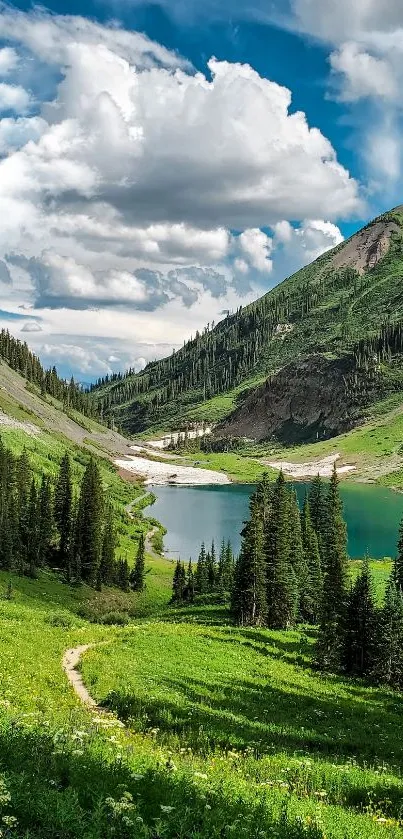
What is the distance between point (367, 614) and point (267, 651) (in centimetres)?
774

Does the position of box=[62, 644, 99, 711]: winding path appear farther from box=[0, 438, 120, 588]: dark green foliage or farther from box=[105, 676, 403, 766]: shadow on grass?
box=[0, 438, 120, 588]: dark green foliage

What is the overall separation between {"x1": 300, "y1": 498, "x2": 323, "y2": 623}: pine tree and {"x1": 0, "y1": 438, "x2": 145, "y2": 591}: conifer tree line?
26055 mm

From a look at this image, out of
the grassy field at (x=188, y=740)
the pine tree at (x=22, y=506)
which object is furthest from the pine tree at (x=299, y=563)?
the pine tree at (x=22, y=506)

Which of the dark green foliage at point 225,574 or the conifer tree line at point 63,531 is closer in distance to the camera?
the conifer tree line at point 63,531

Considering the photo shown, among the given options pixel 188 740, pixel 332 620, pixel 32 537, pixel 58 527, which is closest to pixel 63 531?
pixel 58 527

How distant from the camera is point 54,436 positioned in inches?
6742

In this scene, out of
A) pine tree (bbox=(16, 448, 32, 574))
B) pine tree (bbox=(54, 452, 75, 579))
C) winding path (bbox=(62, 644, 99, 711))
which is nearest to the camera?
winding path (bbox=(62, 644, 99, 711))

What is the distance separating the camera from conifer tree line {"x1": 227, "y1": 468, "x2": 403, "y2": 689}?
3788cm

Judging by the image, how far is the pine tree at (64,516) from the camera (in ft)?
283

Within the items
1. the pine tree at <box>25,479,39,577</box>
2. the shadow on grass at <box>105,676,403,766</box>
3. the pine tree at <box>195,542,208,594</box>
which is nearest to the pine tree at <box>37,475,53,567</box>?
the pine tree at <box>25,479,39,577</box>

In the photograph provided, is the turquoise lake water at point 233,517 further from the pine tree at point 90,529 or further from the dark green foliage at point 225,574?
the pine tree at point 90,529

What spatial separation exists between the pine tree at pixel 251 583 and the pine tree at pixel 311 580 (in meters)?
9.80

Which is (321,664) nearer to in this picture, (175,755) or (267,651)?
(267,651)

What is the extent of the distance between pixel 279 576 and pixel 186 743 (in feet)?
145
